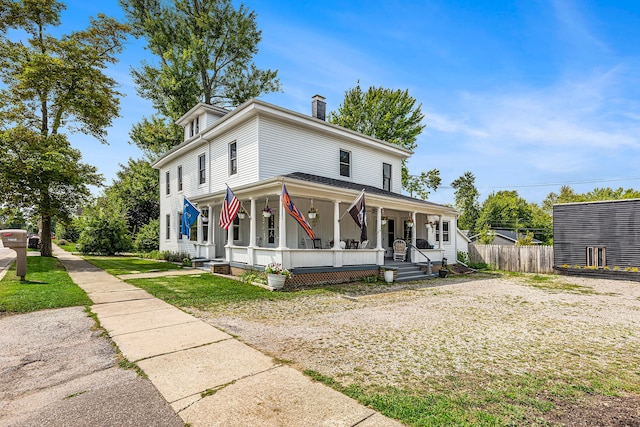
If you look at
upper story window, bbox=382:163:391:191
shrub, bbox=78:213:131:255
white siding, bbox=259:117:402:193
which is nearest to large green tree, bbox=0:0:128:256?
shrub, bbox=78:213:131:255

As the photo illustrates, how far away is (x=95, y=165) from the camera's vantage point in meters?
20.4

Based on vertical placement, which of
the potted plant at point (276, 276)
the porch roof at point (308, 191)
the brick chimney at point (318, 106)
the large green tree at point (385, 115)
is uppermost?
the large green tree at point (385, 115)

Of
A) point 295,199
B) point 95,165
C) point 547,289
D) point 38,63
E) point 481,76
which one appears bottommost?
point 547,289

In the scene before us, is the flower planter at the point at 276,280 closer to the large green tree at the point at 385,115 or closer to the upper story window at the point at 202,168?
the upper story window at the point at 202,168

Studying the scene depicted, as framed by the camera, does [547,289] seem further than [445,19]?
Yes

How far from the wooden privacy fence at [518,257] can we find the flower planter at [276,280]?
15.4 m

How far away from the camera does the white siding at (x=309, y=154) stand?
13.5 m

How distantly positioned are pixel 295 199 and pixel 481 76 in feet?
31.4

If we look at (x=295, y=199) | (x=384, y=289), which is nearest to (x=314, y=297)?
(x=384, y=289)

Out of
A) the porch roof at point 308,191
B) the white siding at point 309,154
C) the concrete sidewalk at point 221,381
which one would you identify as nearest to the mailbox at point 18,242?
the concrete sidewalk at point 221,381

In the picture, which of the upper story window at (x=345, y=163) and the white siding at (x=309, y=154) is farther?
the upper story window at (x=345, y=163)

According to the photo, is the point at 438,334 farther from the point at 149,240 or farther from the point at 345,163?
the point at 149,240

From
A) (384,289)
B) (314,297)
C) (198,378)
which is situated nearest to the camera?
(198,378)

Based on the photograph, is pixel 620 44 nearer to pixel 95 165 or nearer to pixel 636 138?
pixel 636 138
